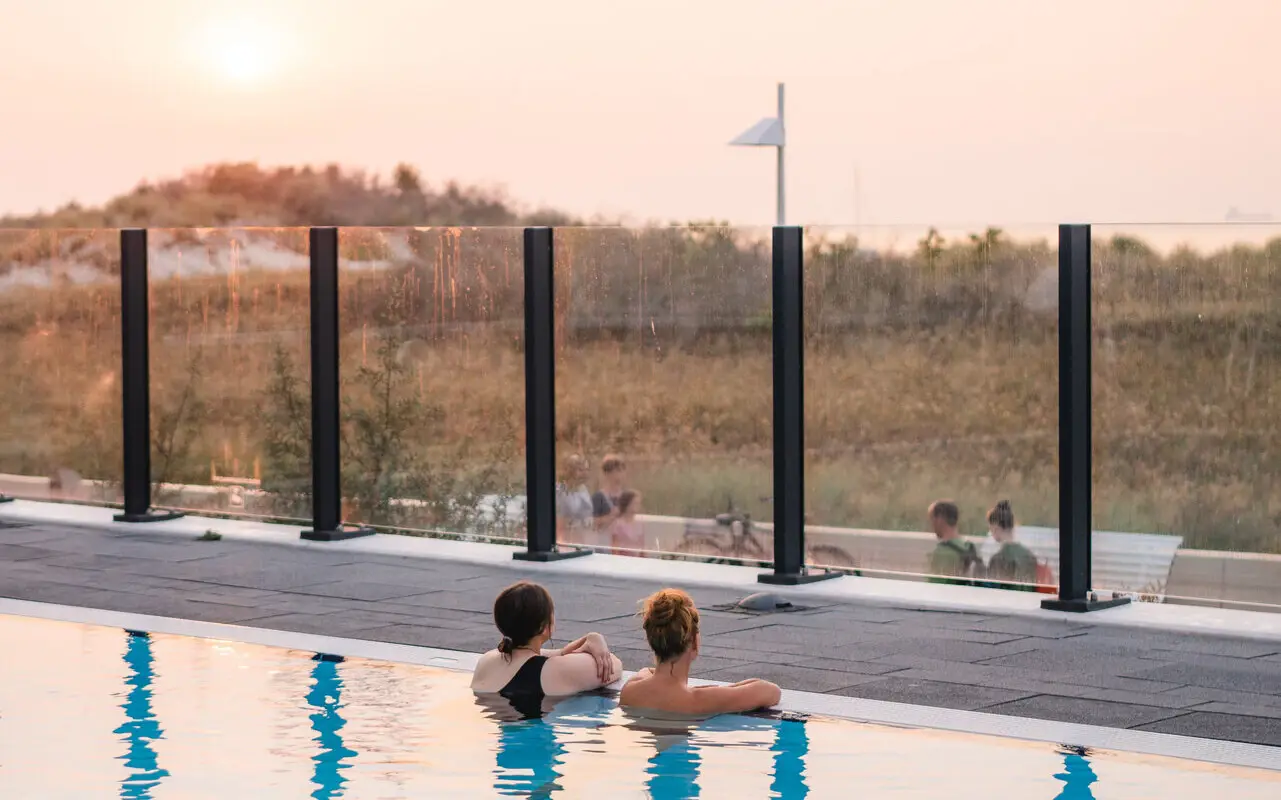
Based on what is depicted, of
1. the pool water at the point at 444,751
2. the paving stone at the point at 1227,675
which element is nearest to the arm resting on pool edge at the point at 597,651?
the pool water at the point at 444,751

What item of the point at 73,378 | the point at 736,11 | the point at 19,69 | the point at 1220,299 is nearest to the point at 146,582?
the point at 73,378

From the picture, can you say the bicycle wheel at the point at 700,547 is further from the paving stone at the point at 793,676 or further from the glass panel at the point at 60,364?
the glass panel at the point at 60,364

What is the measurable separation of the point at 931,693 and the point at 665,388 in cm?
399

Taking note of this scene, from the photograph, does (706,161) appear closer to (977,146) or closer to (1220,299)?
(977,146)

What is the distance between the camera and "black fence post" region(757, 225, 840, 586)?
32.9ft

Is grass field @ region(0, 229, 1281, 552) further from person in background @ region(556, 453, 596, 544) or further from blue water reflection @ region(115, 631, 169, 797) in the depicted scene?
blue water reflection @ region(115, 631, 169, 797)

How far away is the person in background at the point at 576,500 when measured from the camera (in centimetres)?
1120

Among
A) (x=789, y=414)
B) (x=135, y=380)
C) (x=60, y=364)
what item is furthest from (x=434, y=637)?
(x=60, y=364)

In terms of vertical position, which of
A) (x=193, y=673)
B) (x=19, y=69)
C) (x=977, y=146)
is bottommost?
(x=193, y=673)

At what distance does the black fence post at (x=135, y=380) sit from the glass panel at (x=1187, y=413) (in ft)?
24.3

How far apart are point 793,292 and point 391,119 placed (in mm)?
39298

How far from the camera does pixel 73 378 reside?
14156 mm

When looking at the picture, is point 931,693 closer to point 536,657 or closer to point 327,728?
point 536,657

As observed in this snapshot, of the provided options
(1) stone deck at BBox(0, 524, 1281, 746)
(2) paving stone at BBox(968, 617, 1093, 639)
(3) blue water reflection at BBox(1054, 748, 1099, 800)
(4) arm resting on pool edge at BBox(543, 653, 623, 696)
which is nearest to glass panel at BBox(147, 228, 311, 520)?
(1) stone deck at BBox(0, 524, 1281, 746)
